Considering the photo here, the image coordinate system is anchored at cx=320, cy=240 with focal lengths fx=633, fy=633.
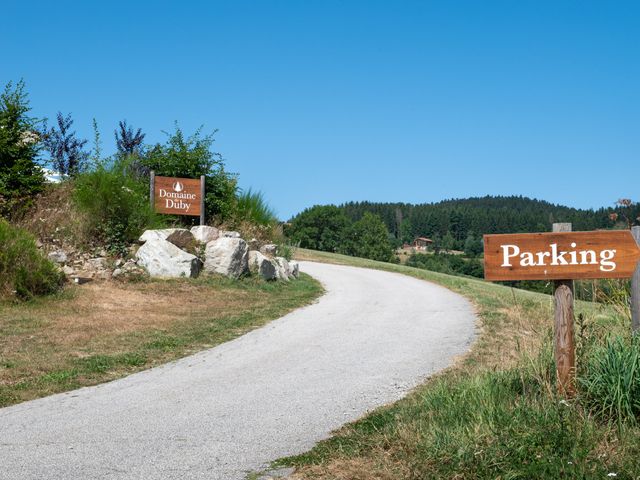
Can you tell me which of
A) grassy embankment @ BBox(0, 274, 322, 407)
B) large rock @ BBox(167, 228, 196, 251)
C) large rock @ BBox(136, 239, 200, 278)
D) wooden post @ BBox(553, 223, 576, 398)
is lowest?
grassy embankment @ BBox(0, 274, 322, 407)

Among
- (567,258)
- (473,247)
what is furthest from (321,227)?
(567,258)

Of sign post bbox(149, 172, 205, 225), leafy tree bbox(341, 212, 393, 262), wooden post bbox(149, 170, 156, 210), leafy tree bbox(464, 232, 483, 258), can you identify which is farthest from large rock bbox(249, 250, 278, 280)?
leafy tree bbox(464, 232, 483, 258)

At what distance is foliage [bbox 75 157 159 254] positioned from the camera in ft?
56.5

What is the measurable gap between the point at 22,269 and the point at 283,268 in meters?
8.13

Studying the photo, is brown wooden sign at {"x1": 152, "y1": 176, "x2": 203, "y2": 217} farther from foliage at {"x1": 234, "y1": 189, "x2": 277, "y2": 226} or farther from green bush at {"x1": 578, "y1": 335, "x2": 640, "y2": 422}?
green bush at {"x1": 578, "y1": 335, "x2": 640, "y2": 422}

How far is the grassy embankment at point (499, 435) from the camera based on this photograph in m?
4.23

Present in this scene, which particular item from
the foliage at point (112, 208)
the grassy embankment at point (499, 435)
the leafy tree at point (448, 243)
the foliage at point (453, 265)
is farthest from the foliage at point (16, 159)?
the leafy tree at point (448, 243)

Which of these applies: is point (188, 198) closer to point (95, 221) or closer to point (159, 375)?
point (95, 221)

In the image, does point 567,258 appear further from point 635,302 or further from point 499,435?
point 499,435

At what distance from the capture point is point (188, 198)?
19.8 meters

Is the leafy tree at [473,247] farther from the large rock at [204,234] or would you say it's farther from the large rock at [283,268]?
the large rock at [204,234]

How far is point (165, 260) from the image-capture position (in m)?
16.6

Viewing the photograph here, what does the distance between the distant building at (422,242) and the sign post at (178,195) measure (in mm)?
105725

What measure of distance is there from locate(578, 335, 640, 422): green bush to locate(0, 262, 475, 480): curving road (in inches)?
88.2
